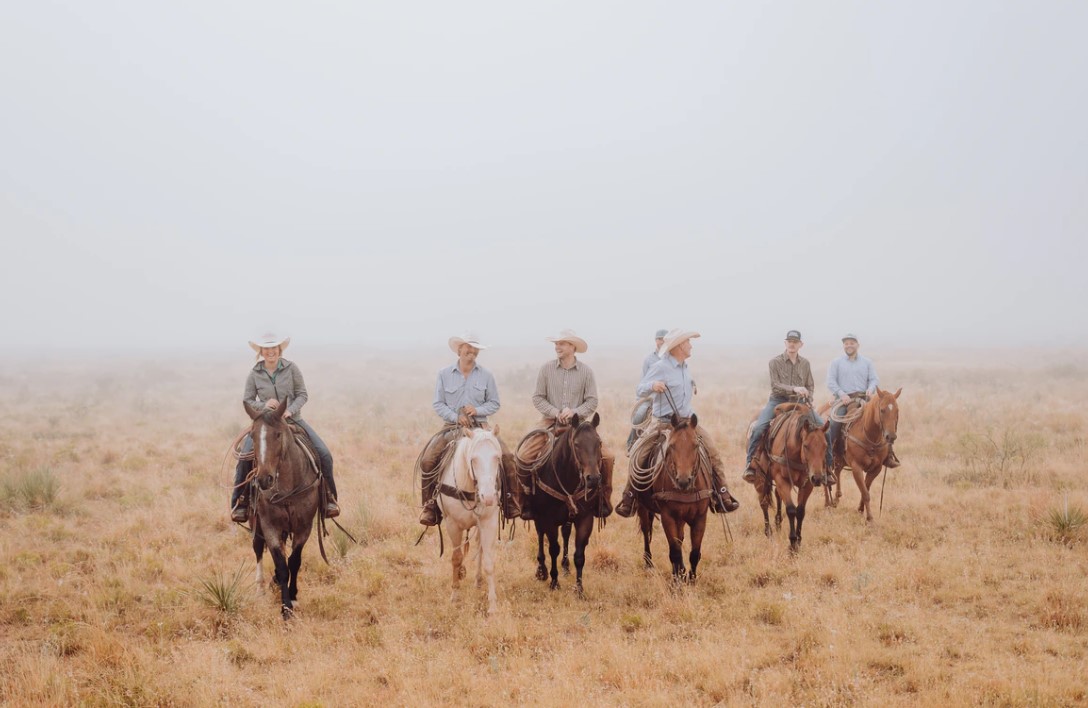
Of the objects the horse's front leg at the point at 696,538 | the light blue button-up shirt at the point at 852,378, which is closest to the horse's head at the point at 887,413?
the light blue button-up shirt at the point at 852,378

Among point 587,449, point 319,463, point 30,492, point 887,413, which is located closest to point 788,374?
point 887,413

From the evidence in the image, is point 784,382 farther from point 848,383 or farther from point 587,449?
point 587,449

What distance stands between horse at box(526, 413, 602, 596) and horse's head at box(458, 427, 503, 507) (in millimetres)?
745

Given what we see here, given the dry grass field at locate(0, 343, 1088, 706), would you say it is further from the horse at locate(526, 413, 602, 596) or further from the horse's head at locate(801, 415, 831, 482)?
the horse's head at locate(801, 415, 831, 482)

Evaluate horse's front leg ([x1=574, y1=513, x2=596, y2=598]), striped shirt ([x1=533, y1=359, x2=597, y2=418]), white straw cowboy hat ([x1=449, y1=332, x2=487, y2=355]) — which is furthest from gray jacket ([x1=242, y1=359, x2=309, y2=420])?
horse's front leg ([x1=574, y1=513, x2=596, y2=598])

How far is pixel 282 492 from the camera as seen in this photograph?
718 centimetres

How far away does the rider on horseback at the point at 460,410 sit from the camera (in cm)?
800

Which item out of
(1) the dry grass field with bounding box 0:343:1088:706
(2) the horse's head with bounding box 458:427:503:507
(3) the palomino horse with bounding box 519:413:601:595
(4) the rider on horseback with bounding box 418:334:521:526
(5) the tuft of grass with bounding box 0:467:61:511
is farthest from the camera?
(5) the tuft of grass with bounding box 0:467:61:511

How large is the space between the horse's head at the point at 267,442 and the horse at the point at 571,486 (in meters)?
3.01

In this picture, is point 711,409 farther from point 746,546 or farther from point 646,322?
point 646,322

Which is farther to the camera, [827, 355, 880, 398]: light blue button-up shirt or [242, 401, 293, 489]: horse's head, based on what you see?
[827, 355, 880, 398]: light blue button-up shirt

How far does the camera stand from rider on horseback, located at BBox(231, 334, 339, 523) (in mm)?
7758

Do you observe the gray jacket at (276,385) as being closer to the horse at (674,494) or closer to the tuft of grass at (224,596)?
the tuft of grass at (224,596)

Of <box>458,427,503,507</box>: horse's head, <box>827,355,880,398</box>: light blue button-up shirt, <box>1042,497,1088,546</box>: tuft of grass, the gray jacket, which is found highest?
the gray jacket
